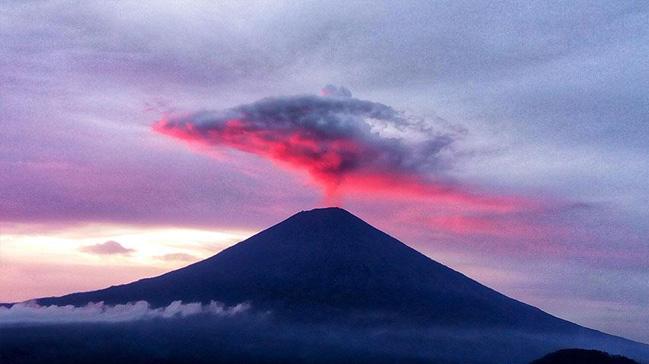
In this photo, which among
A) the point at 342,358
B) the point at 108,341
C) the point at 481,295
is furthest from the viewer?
the point at 481,295

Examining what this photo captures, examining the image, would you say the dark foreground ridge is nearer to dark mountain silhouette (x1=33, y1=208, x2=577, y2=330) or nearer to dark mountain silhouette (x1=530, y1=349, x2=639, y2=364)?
dark mountain silhouette (x1=33, y1=208, x2=577, y2=330)

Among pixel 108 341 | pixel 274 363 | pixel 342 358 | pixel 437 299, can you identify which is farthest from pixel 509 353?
pixel 108 341

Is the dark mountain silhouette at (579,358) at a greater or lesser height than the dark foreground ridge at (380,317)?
lesser

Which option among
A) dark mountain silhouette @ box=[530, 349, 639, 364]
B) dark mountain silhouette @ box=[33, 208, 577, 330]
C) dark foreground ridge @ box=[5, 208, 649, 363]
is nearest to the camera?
dark mountain silhouette @ box=[530, 349, 639, 364]

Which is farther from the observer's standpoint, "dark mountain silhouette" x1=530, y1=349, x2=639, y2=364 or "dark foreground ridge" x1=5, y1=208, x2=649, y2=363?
"dark foreground ridge" x1=5, y1=208, x2=649, y2=363

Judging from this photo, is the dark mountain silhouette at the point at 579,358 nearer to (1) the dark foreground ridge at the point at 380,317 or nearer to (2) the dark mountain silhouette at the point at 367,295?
(1) the dark foreground ridge at the point at 380,317

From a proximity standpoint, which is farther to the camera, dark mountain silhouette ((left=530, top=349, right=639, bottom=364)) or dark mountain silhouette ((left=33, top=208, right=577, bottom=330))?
dark mountain silhouette ((left=33, top=208, right=577, bottom=330))

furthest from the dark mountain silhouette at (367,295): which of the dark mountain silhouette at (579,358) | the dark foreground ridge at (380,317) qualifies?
the dark mountain silhouette at (579,358)

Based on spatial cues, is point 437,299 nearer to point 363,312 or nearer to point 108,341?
point 363,312

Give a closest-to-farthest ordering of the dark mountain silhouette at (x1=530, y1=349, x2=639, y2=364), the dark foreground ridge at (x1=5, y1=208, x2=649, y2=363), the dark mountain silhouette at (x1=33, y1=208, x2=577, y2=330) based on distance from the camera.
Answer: the dark mountain silhouette at (x1=530, y1=349, x2=639, y2=364)
the dark foreground ridge at (x1=5, y1=208, x2=649, y2=363)
the dark mountain silhouette at (x1=33, y1=208, x2=577, y2=330)

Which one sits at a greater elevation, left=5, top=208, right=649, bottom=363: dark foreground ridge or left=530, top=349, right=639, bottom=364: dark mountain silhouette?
left=5, top=208, right=649, bottom=363: dark foreground ridge

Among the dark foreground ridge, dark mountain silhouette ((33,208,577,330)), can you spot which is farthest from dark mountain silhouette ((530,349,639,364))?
dark mountain silhouette ((33,208,577,330))
